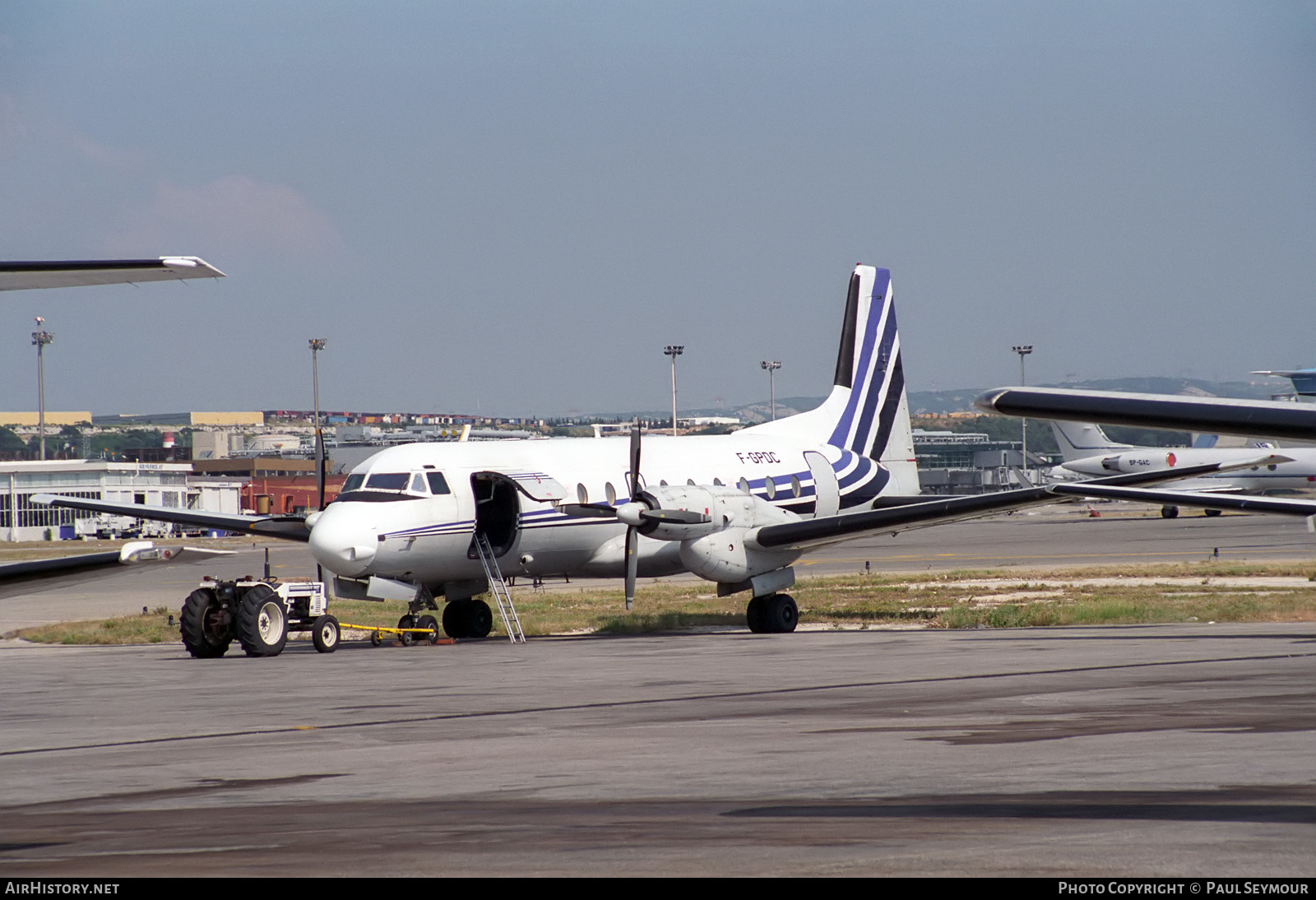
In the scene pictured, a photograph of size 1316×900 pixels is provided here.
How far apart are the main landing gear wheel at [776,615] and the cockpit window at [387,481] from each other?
6.69m

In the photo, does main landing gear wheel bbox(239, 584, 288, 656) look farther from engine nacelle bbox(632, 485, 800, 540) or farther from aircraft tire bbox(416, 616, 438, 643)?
engine nacelle bbox(632, 485, 800, 540)

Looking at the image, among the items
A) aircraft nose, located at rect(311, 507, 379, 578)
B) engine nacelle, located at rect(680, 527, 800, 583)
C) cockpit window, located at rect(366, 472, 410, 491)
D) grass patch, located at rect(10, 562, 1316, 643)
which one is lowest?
grass patch, located at rect(10, 562, 1316, 643)

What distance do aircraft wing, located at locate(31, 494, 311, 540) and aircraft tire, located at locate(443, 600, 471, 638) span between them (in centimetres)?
301

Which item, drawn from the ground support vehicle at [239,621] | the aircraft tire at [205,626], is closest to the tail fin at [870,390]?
the ground support vehicle at [239,621]

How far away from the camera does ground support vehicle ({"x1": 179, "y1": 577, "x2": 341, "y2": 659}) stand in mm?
21359

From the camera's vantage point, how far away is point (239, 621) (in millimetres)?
21453

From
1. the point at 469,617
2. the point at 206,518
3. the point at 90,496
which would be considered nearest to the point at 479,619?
the point at 469,617

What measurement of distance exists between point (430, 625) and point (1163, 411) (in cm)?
1684

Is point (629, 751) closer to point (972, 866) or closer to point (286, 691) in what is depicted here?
point (972, 866)

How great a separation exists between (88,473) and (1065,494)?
329 ft

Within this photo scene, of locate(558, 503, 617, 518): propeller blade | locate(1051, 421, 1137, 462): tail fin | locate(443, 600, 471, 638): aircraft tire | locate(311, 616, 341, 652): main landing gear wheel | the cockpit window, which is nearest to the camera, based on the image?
locate(311, 616, 341, 652): main landing gear wheel

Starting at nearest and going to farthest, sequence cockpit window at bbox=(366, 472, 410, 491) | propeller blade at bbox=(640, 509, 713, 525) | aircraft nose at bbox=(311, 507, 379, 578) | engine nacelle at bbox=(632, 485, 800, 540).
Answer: aircraft nose at bbox=(311, 507, 379, 578) < cockpit window at bbox=(366, 472, 410, 491) < propeller blade at bbox=(640, 509, 713, 525) < engine nacelle at bbox=(632, 485, 800, 540)

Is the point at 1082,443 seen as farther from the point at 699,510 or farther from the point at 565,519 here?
the point at 565,519

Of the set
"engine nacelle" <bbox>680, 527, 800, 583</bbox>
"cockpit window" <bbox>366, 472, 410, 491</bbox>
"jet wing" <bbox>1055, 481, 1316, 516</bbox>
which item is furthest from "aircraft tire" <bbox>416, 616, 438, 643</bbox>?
"jet wing" <bbox>1055, 481, 1316, 516</bbox>
